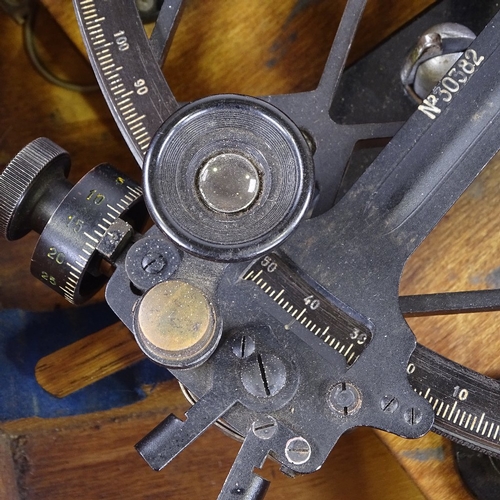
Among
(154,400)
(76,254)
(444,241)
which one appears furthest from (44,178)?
(444,241)

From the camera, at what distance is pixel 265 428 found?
778mm

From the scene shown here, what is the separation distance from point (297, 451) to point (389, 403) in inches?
4.0

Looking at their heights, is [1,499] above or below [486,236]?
below

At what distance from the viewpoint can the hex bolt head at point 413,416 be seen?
798 millimetres

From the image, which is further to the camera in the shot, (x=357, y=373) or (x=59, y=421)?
(x=59, y=421)

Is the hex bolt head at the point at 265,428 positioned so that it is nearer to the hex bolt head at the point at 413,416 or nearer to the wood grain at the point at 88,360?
the hex bolt head at the point at 413,416

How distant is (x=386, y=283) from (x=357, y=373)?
0.32 feet

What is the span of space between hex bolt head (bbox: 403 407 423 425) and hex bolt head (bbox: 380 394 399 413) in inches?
0.5

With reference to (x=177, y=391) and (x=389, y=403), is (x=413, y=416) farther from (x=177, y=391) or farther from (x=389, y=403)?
(x=177, y=391)

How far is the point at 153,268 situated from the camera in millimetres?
793

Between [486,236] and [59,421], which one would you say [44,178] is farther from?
[486,236]

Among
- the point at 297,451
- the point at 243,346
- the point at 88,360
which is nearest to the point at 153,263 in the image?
the point at 243,346

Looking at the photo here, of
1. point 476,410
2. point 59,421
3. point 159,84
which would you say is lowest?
point 59,421

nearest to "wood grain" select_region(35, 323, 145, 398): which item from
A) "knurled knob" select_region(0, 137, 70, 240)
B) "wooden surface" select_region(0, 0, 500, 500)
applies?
"wooden surface" select_region(0, 0, 500, 500)
